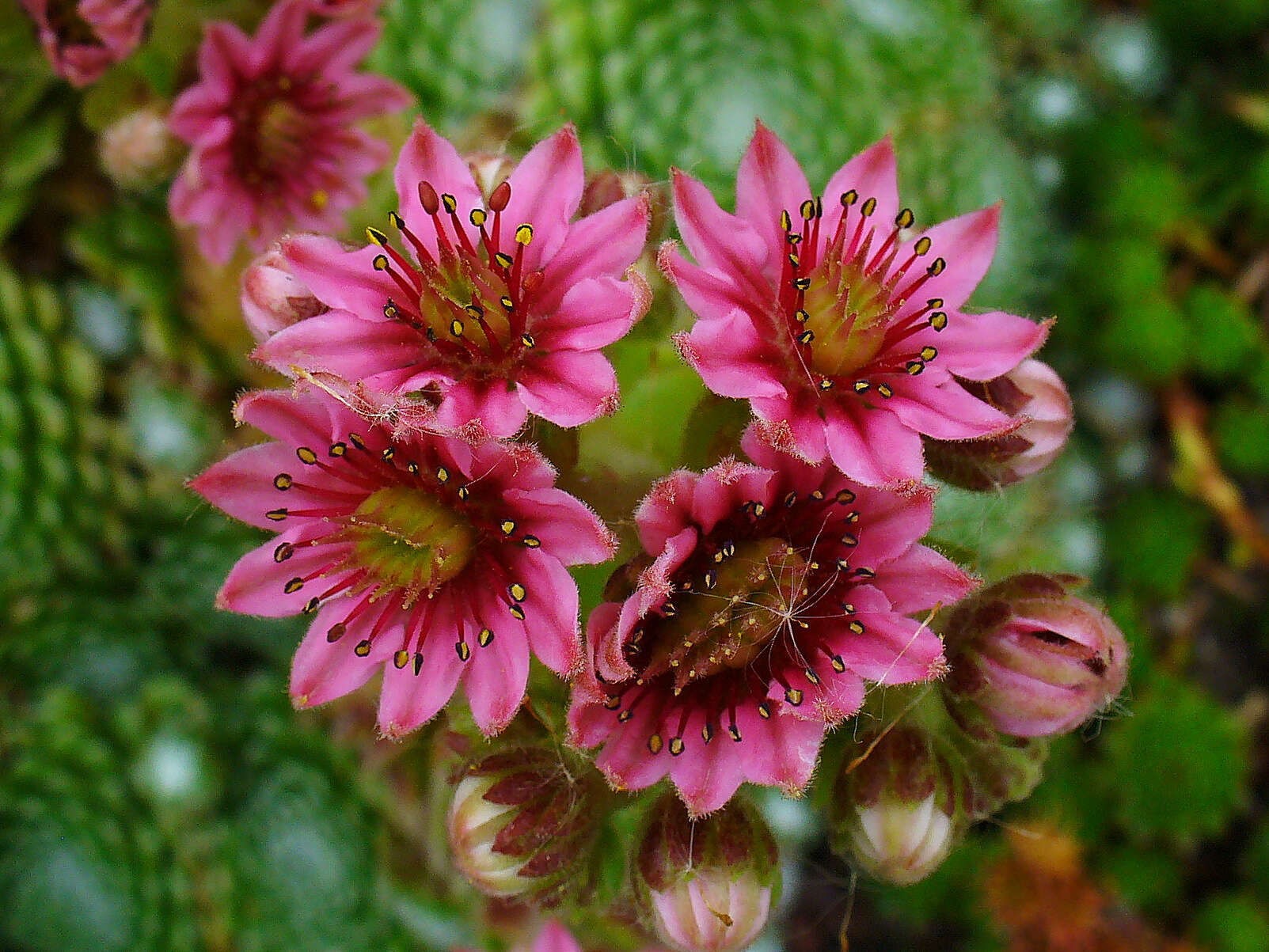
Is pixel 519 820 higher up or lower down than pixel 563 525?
lower down

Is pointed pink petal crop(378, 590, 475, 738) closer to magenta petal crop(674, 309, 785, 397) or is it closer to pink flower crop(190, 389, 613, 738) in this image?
pink flower crop(190, 389, 613, 738)

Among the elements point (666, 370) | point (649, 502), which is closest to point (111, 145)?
point (666, 370)

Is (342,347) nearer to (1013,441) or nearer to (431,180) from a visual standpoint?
(431,180)

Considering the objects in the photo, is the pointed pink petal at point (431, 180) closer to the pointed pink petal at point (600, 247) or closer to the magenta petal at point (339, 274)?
the magenta petal at point (339, 274)

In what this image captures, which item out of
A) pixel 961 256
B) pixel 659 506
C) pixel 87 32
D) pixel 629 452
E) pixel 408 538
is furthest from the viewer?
pixel 87 32

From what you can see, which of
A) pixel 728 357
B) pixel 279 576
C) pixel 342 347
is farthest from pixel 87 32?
pixel 728 357

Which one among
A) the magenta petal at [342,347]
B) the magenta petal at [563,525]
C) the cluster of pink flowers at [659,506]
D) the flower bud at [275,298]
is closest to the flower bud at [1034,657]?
the cluster of pink flowers at [659,506]
